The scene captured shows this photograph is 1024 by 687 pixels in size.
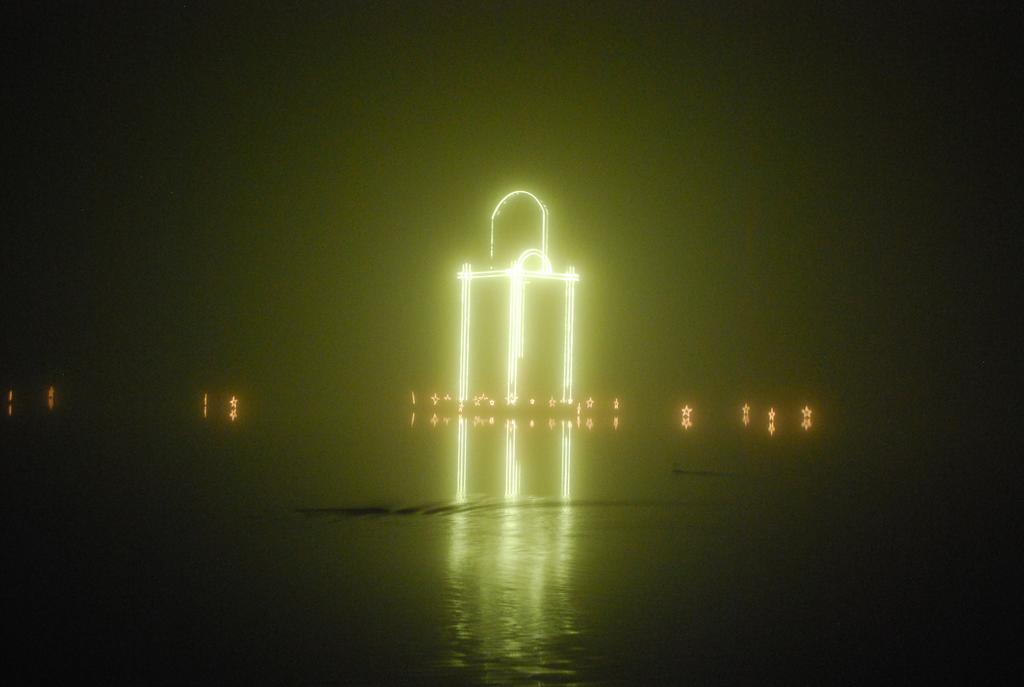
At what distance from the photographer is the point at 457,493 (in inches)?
503

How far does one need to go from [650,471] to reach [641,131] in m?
24.7

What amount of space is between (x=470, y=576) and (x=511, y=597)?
768 millimetres

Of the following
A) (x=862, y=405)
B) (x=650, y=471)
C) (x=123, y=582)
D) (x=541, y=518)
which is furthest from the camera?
(x=862, y=405)

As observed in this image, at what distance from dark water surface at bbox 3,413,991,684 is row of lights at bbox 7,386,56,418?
11711 mm

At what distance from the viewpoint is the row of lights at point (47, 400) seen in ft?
85.0

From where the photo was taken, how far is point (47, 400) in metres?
29.9

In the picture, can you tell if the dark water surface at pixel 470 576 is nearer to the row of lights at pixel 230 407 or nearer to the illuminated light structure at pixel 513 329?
the row of lights at pixel 230 407

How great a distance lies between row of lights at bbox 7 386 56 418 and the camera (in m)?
25.9

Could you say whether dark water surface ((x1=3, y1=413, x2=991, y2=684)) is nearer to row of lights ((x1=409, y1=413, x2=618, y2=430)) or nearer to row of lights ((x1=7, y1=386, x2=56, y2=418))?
row of lights ((x1=409, y1=413, x2=618, y2=430))

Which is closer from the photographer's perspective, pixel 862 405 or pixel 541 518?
pixel 541 518

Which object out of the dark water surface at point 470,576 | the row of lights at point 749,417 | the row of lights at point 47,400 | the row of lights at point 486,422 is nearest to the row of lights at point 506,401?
the row of lights at point 486,422

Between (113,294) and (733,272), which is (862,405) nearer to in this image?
(733,272)

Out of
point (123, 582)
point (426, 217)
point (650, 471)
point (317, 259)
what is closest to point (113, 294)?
point (317, 259)

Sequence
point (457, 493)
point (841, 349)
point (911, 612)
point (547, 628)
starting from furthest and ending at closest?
point (841, 349), point (457, 493), point (911, 612), point (547, 628)
